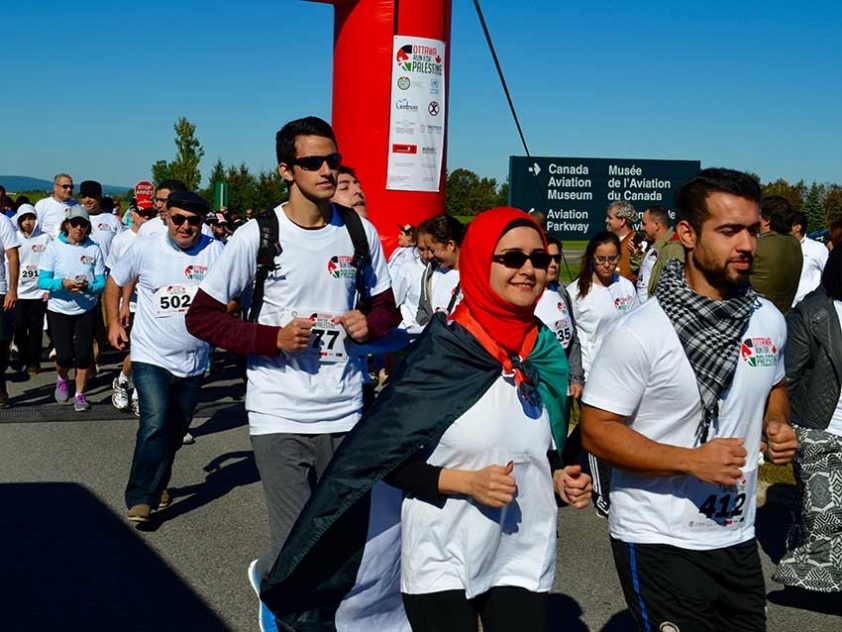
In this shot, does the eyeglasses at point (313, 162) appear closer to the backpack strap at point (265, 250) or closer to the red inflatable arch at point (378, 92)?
the backpack strap at point (265, 250)

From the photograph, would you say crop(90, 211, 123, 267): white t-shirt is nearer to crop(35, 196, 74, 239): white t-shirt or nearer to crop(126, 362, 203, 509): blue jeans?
crop(35, 196, 74, 239): white t-shirt

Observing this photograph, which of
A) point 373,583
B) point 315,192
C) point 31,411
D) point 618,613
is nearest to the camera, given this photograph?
point 373,583

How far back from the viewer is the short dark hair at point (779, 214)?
29.4ft

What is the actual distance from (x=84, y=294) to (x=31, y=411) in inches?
50.7

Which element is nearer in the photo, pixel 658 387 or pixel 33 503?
pixel 658 387

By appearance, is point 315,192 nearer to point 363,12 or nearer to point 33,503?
point 33,503

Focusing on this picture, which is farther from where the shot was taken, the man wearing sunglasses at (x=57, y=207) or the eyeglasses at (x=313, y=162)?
the man wearing sunglasses at (x=57, y=207)

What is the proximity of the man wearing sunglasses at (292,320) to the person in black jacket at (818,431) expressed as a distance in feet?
7.62

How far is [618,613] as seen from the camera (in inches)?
→ 215

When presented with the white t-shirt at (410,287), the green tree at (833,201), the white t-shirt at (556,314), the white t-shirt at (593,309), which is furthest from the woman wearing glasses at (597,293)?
the green tree at (833,201)

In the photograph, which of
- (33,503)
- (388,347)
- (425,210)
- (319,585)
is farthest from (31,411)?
(319,585)

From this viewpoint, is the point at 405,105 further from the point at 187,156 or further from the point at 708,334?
the point at 187,156

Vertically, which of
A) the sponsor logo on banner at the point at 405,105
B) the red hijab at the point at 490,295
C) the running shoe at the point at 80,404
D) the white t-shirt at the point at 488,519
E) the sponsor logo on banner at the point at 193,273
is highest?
the sponsor logo on banner at the point at 405,105

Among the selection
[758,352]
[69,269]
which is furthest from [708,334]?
[69,269]
